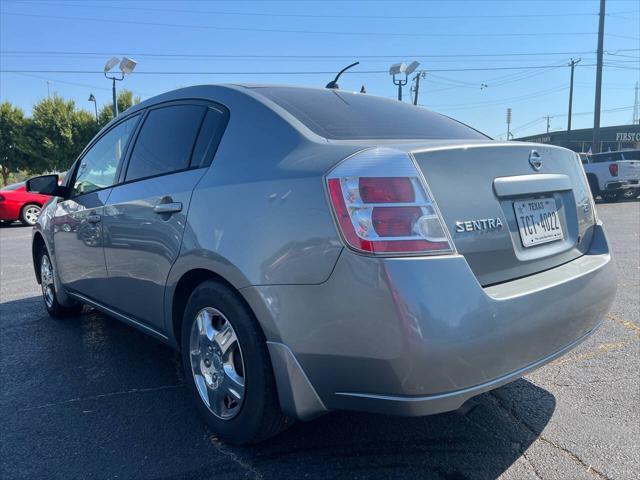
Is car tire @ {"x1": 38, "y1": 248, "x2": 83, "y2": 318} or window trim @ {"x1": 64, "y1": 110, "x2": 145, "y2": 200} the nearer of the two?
window trim @ {"x1": 64, "y1": 110, "x2": 145, "y2": 200}

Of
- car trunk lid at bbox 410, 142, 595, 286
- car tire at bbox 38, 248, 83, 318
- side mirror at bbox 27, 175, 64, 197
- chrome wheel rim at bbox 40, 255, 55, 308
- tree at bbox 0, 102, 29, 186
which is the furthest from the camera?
tree at bbox 0, 102, 29, 186

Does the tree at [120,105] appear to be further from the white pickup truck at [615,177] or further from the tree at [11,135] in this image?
the white pickup truck at [615,177]

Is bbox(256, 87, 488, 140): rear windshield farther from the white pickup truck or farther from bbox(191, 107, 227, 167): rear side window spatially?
the white pickup truck

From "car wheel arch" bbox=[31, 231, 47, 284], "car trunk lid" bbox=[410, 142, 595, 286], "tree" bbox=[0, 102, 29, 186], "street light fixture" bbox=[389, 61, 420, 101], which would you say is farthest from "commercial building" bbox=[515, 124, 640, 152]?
"car trunk lid" bbox=[410, 142, 595, 286]

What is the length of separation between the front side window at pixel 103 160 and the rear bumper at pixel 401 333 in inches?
75.3

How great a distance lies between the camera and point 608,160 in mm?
18953

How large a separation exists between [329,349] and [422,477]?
2.52 ft

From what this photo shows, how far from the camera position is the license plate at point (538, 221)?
2.29 metres

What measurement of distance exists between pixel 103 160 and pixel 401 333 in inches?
115

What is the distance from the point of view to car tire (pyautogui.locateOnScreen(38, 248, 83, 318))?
469 cm

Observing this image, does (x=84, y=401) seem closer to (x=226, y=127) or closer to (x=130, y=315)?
(x=130, y=315)

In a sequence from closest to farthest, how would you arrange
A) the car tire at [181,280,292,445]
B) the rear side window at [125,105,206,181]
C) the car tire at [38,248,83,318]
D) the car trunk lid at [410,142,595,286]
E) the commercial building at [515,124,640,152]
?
the car trunk lid at [410,142,595,286], the car tire at [181,280,292,445], the rear side window at [125,105,206,181], the car tire at [38,248,83,318], the commercial building at [515,124,640,152]

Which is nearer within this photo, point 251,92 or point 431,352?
point 431,352

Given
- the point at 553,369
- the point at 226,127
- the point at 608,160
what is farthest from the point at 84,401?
the point at 608,160
